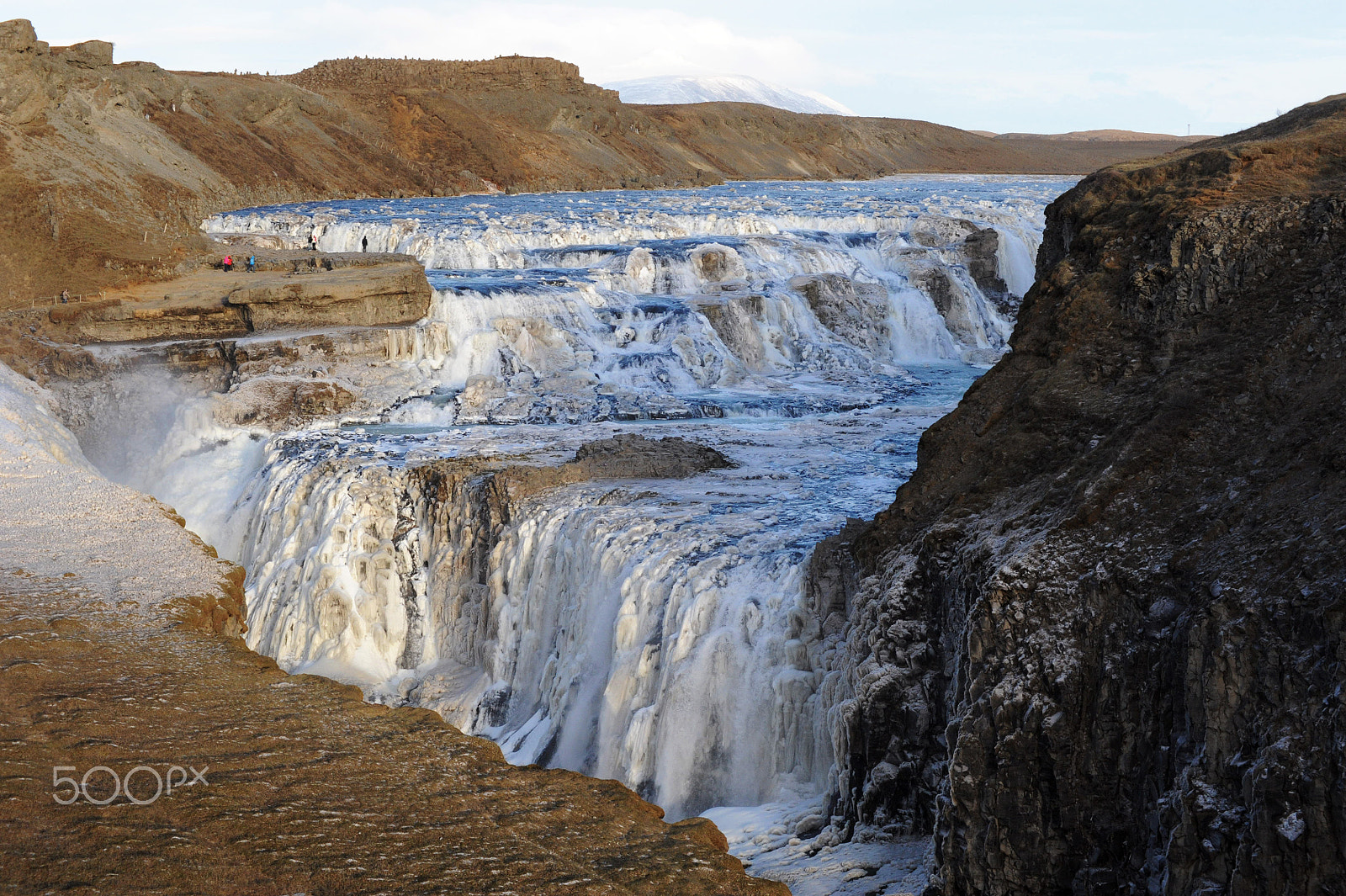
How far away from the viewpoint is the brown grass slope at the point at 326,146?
2470cm

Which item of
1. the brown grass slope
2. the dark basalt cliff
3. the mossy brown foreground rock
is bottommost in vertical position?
the mossy brown foreground rock

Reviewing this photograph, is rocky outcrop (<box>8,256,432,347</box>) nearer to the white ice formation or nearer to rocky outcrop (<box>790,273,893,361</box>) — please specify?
the white ice formation

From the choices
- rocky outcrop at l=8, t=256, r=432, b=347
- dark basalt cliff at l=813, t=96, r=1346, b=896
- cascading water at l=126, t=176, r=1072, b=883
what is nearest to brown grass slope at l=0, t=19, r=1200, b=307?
rocky outcrop at l=8, t=256, r=432, b=347

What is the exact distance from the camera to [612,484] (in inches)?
489

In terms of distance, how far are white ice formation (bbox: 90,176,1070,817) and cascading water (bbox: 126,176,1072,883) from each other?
35 mm

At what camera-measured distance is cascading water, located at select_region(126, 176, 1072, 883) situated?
9172 mm

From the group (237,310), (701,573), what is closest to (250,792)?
(701,573)

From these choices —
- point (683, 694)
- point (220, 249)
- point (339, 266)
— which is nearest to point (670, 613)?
point (683, 694)

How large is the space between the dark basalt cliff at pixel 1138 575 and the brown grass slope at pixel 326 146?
1921 cm

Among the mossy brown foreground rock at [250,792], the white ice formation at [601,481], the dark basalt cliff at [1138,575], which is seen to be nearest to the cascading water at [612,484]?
the white ice formation at [601,481]

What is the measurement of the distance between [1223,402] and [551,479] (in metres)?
7.47

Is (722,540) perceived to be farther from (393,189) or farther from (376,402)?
(393,189)

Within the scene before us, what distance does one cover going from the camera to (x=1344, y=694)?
4.32 m

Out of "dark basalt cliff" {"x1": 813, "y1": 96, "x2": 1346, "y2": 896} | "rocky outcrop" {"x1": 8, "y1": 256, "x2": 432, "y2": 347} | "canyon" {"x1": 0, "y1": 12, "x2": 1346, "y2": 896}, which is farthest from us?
"rocky outcrop" {"x1": 8, "y1": 256, "x2": 432, "y2": 347}
